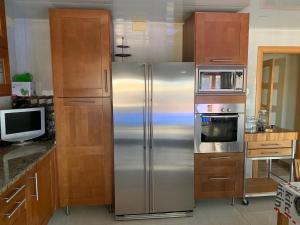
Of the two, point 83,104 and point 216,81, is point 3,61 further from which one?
point 216,81

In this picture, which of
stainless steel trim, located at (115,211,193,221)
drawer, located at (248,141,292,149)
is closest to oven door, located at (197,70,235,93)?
drawer, located at (248,141,292,149)

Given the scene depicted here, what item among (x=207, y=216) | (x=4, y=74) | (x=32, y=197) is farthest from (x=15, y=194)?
(x=207, y=216)

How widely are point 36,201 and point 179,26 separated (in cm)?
258

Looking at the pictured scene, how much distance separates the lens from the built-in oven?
2.64m

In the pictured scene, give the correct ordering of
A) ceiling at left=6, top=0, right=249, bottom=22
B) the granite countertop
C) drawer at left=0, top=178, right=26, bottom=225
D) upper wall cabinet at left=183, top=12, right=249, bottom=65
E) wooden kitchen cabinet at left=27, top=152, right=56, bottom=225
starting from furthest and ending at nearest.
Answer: upper wall cabinet at left=183, top=12, right=249, bottom=65 < ceiling at left=6, top=0, right=249, bottom=22 < wooden kitchen cabinet at left=27, top=152, right=56, bottom=225 < the granite countertop < drawer at left=0, top=178, right=26, bottom=225

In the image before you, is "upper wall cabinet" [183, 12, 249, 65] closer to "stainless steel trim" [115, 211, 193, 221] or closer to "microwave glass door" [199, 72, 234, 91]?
"microwave glass door" [199, 72, 234, 91]

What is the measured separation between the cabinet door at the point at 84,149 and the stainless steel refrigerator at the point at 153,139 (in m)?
0.15

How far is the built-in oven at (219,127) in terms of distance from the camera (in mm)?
2641

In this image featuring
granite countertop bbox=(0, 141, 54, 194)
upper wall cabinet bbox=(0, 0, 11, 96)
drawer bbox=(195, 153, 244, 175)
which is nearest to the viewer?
granite countertop bbox=(0, 141, 54, 194)

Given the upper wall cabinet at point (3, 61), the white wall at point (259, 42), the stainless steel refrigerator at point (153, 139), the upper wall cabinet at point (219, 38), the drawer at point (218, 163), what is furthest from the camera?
the white wall at point (259, 42)

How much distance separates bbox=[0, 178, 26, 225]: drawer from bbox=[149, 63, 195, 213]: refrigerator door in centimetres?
127

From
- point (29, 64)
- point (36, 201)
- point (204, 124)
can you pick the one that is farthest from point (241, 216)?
point (29, 64)

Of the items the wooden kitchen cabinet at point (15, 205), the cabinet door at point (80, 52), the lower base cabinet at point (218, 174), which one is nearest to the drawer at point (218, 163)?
the lower base cabinet at point (218, 174)

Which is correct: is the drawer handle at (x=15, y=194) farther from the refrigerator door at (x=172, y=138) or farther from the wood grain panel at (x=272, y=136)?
the wood grain panel at (x=272, y=136)
